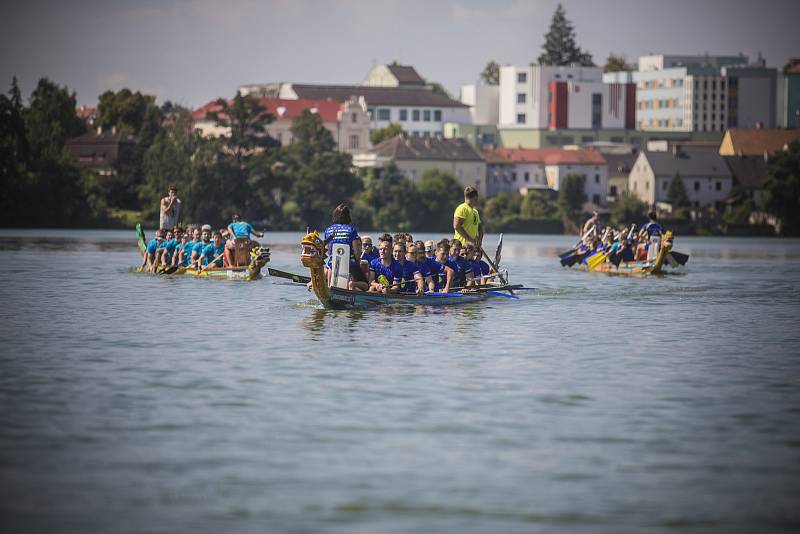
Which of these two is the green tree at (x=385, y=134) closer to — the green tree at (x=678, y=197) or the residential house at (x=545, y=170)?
the residential house at (x=545, y=170)

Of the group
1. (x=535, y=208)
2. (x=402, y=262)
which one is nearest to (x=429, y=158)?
(x=535, y=208)

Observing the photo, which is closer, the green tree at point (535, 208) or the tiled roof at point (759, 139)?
the green tree at point (535, 208)

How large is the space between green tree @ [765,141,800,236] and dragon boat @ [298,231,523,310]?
11041 cm

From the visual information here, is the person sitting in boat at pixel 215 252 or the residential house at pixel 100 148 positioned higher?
the residential house at pixel 100 148

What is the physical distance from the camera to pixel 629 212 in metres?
146

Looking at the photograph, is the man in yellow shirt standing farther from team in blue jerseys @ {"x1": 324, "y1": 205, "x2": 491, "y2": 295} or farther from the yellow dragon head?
the yellow dragon head

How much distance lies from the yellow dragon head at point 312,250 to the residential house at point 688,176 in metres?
139

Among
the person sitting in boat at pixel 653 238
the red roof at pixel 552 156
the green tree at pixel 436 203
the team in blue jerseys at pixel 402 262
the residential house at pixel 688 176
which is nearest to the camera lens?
the team in blue jerseys at pixel 402 262

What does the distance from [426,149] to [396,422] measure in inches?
6121

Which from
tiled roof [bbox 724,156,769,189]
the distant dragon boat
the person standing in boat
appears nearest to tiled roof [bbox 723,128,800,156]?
tiled roof [bbox 724,156,769,189]

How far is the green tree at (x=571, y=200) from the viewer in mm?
152000

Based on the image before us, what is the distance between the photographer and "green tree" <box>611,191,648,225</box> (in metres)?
146

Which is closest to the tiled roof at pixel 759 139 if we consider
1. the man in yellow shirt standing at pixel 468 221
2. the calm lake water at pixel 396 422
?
the man in yellow shirt standing at pixel 468 221

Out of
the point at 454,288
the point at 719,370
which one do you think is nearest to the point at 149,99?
the point at 454,288
